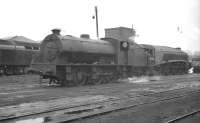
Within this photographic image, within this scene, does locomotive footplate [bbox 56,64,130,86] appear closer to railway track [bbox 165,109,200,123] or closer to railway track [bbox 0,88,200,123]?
railway track [bbox 0,88,200,123]

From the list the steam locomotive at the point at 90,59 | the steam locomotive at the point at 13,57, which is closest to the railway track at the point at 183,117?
the steam locomotive at the point at 90,59

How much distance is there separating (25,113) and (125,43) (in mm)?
12566

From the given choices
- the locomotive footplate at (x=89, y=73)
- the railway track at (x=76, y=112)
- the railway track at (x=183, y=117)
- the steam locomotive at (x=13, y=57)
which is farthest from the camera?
the steam locomotive at (x=13, y=57)

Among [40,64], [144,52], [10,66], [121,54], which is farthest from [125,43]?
[10,66]

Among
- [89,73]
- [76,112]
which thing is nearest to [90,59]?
[89,73]

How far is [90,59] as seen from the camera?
669 inches

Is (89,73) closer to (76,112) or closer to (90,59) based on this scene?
(90,59)

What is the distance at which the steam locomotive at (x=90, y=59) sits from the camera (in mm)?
15273

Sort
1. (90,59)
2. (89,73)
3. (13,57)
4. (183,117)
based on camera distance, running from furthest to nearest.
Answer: (13,57)
(90,59)
(89,73)
(183,117)

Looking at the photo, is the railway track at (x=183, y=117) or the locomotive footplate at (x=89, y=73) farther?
the locomotive footplate at (x=89, y=73)

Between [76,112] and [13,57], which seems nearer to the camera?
[76,112]

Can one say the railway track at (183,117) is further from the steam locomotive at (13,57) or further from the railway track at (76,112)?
the steam locomotive at (13,57)

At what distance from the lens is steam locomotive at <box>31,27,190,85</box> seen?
50.1 feet

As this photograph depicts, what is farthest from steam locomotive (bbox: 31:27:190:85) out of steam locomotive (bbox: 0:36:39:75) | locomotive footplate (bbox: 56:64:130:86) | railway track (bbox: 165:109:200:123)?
railway track (bbox: 165:109:200:123)
